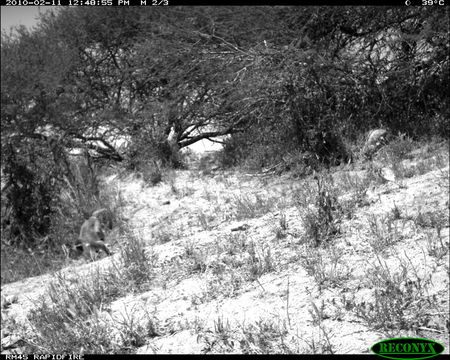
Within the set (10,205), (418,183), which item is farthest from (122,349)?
(10,205)

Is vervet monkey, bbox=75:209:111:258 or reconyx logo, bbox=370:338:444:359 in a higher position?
vervet monkey, bbox=75:209:111:258

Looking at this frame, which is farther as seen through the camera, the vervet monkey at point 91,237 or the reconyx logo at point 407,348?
the vervet monkey at point 91,237

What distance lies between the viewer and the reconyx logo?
208cm

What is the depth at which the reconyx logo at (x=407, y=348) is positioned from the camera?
6.84 ft

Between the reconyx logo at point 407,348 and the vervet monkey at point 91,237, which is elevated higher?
the vervet monkey at point 91,237

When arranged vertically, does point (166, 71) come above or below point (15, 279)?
above

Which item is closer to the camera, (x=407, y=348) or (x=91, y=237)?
(x=407, y=348)

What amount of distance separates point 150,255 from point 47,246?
2801 millimetres

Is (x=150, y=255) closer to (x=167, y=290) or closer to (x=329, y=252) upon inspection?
(x=167, y=290)

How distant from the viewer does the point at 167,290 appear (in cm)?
343

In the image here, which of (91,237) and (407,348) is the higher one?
(91,237)

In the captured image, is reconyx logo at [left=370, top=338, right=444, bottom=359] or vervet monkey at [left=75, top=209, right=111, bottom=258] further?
vervet monkey at [left=75, top=209, right=111, bottom=258]

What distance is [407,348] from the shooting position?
7.07 feet

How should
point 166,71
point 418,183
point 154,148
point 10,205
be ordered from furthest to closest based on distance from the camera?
point 166,71
point 154,148
point 10,205
point 418,183
